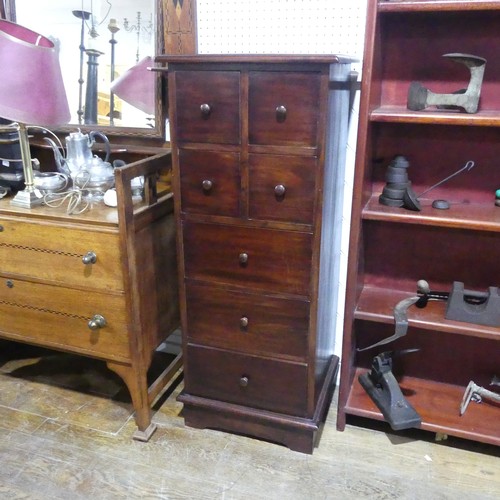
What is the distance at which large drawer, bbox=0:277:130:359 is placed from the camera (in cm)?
164

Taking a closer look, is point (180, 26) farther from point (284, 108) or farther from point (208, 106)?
point (284, 108)

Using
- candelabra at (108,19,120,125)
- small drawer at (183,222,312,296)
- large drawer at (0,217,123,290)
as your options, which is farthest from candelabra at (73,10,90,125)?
small drawer at (183,222,312,296)

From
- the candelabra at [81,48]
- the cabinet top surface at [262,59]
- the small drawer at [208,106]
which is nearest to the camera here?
the cabinet top surface at [262,59]

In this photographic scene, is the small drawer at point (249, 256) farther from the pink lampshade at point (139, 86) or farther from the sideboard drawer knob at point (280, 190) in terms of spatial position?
the pink lampshade at point (139, 86)

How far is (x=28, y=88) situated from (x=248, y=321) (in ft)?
3.20

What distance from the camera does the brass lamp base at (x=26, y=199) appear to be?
5.45 ft

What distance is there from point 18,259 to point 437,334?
1469 mm

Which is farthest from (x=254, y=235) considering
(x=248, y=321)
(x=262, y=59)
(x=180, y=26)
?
(x=180, y=26)

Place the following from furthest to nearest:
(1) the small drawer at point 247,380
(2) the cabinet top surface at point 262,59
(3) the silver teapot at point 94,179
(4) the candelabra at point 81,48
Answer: (4) the candelabra at point 81,48
(3) the silver teapot at point 94,179
(1) the small drawer at point 247,380
(2) the cabinet top surface at point 262,59

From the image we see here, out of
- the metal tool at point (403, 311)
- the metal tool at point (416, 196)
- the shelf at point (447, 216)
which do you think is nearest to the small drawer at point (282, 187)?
the shelf at point (447, 216)

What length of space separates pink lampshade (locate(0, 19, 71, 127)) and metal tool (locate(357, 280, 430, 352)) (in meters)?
1.25

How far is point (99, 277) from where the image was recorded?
5.26 ft

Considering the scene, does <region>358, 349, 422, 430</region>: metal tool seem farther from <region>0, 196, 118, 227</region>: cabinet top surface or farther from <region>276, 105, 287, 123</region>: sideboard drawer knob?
<region>0, 196, 118, 227</region>: cabinet top surface

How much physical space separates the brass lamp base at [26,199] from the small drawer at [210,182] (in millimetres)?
532
